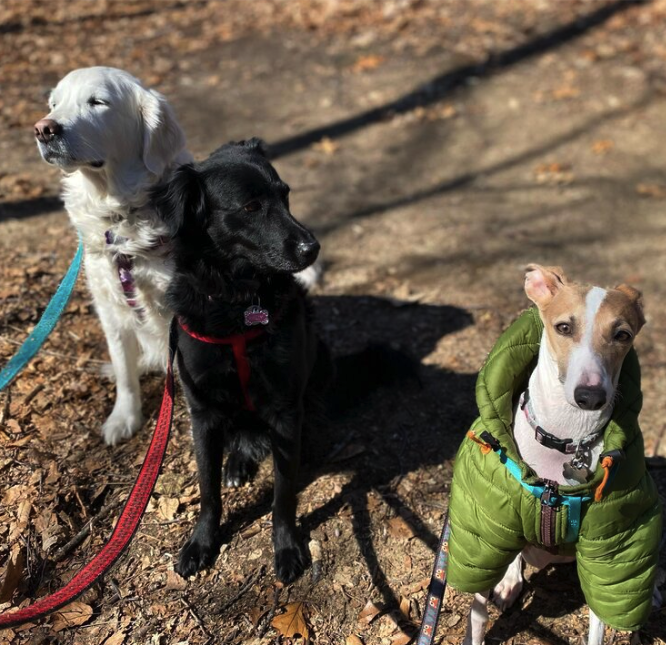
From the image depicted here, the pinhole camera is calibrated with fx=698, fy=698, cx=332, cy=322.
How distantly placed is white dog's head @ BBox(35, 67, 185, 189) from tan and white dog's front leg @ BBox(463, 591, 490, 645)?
2.44 m

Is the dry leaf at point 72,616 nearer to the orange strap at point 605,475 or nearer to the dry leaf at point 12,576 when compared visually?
the dry leaf at point 12,576

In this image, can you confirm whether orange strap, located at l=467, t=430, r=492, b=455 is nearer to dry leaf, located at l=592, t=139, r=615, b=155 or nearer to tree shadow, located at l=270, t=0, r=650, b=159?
tree shadow, located at l=270, t=0, r=650, b=159

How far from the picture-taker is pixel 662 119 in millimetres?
7688

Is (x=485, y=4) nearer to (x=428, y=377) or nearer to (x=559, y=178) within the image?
(x=559, y=178)

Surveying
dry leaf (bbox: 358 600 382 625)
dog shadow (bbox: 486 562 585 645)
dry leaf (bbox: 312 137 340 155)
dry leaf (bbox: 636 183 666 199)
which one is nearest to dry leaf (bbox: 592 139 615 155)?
dry leaf (bbox: 636 183 666 199)

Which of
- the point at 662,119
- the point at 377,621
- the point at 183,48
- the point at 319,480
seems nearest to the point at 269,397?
the point at 319,480

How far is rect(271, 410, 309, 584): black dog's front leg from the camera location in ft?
10.3

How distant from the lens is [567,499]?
7.97 feet

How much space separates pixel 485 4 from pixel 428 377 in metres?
7.37

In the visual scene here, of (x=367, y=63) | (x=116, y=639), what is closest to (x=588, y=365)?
(x=116, y=639)

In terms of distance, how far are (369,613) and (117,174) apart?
7.72 ft

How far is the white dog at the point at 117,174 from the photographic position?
329 cm

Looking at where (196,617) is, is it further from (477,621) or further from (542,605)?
(542,605)

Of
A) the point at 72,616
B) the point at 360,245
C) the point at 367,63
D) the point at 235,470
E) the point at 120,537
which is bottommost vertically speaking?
the point at 360,245
